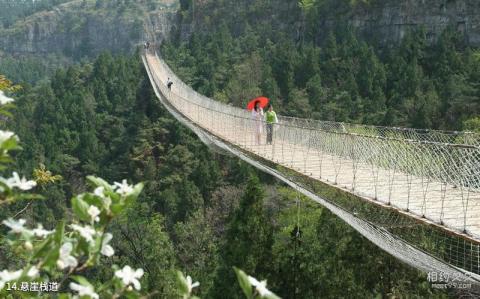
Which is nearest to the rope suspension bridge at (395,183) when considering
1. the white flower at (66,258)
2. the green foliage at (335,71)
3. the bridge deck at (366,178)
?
the bridge deck at (366,178)

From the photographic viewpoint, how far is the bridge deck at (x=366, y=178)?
4.73m

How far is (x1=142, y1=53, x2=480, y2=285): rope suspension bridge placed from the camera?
15.4 feet

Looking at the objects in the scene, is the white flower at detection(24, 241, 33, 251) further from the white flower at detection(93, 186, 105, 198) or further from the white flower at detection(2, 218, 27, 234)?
the white flower at detection(93, 186, 105, 198)

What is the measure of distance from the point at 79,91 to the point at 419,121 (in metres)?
23.8

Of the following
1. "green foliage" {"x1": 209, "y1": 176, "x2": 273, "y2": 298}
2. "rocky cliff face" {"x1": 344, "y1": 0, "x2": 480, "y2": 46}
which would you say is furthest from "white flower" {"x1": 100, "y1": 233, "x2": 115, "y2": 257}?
"rocky cliff face" {"x1": 344, "y1": 0, "x2": 480, "y2": 46}

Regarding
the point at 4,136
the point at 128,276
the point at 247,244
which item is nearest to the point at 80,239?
the point at 128,276

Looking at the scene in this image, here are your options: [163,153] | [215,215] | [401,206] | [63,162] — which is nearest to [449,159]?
[401,206]

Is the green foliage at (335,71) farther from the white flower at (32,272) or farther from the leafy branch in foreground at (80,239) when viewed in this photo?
the white flower at (32,272)

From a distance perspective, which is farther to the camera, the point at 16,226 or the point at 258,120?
the point at 258,120

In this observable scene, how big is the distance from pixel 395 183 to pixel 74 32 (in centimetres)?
9979

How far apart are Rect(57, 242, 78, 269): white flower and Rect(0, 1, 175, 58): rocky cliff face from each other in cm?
9283

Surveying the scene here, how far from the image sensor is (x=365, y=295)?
1012 centimetres

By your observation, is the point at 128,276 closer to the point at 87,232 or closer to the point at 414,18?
the point at 87,232

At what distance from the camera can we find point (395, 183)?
6.04 m
